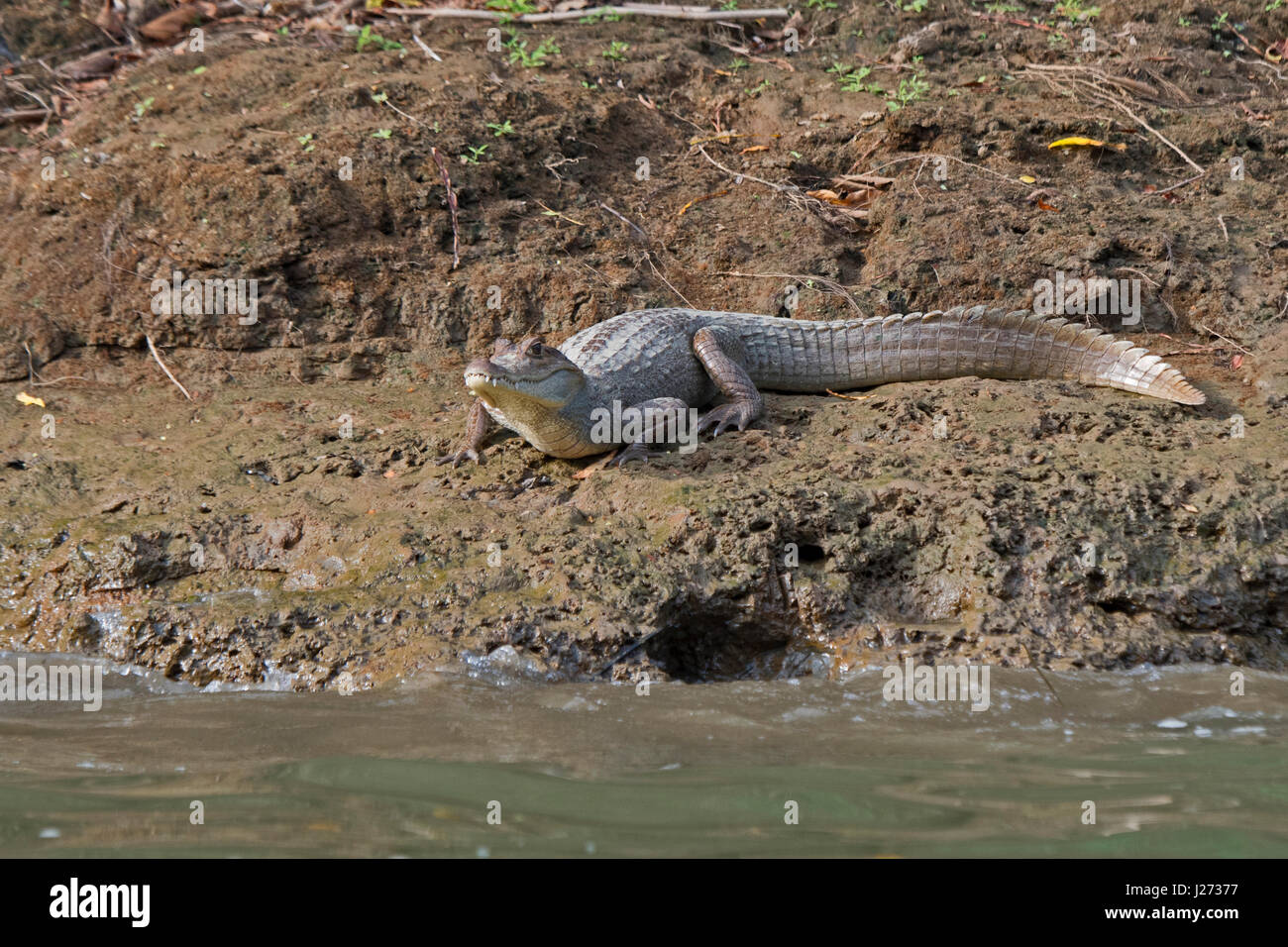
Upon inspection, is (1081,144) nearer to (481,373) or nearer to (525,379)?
(525,379)

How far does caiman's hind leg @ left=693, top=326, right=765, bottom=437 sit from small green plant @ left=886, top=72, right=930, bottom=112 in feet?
9.31

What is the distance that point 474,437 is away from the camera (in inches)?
209

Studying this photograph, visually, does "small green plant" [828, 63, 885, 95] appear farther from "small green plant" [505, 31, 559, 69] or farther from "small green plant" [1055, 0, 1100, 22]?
"small green plant" [505, 31, 559, 69]

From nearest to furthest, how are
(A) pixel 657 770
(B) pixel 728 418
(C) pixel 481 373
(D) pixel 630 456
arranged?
(A) pixel 657 770, (C) pixel 481 373, (D) pixel 630 456, (B) pixel 728 418

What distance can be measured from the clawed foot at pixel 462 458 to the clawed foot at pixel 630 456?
0.67m

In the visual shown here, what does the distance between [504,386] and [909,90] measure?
4.65 metres

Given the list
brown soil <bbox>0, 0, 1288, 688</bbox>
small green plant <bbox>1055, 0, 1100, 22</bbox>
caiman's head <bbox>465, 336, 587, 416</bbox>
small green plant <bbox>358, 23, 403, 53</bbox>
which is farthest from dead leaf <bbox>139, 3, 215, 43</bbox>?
small green plant <bbox>1055, 0, 1100, 22</bbox>

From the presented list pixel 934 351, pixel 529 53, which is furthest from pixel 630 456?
pixel 529 53

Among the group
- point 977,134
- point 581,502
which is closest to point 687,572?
point 581,502

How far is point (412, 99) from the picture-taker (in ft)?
24.3

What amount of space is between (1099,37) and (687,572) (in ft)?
21.7

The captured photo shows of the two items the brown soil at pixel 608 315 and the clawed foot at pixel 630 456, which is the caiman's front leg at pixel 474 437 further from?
the clawed foot at pixel 630 456

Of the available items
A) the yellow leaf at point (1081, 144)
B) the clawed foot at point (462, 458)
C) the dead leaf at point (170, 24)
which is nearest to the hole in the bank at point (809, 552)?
the clawed foot at point (462, 458)

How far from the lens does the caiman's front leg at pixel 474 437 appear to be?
17.2ft
